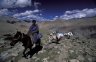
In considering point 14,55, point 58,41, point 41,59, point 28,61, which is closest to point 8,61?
point 14,55

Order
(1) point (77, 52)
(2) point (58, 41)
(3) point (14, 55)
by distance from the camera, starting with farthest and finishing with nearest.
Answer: (2) point (58, 41) < (3) point (14, 55) < (1) point (77, 52)

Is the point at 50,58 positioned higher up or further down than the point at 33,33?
further down

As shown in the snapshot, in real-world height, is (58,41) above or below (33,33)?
below

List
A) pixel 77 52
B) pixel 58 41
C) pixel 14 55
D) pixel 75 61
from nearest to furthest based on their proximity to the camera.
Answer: pixel 75 61
pixel 77 52
pixel 14 55
pixel 58 41

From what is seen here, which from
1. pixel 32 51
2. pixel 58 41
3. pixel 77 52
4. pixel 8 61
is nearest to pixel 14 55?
pixel 8 61

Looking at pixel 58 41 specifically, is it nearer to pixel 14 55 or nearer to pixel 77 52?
pixel 77 52

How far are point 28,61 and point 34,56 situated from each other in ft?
2.68

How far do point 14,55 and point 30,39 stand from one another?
3.51m

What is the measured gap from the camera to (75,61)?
46.6ft

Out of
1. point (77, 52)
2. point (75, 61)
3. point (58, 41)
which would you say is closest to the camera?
point (75, 61)

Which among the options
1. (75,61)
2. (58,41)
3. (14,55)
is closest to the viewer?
(75,61)

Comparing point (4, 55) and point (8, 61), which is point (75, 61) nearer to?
point (8, 61)

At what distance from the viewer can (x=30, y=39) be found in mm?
14398

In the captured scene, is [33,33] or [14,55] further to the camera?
[14,55]
